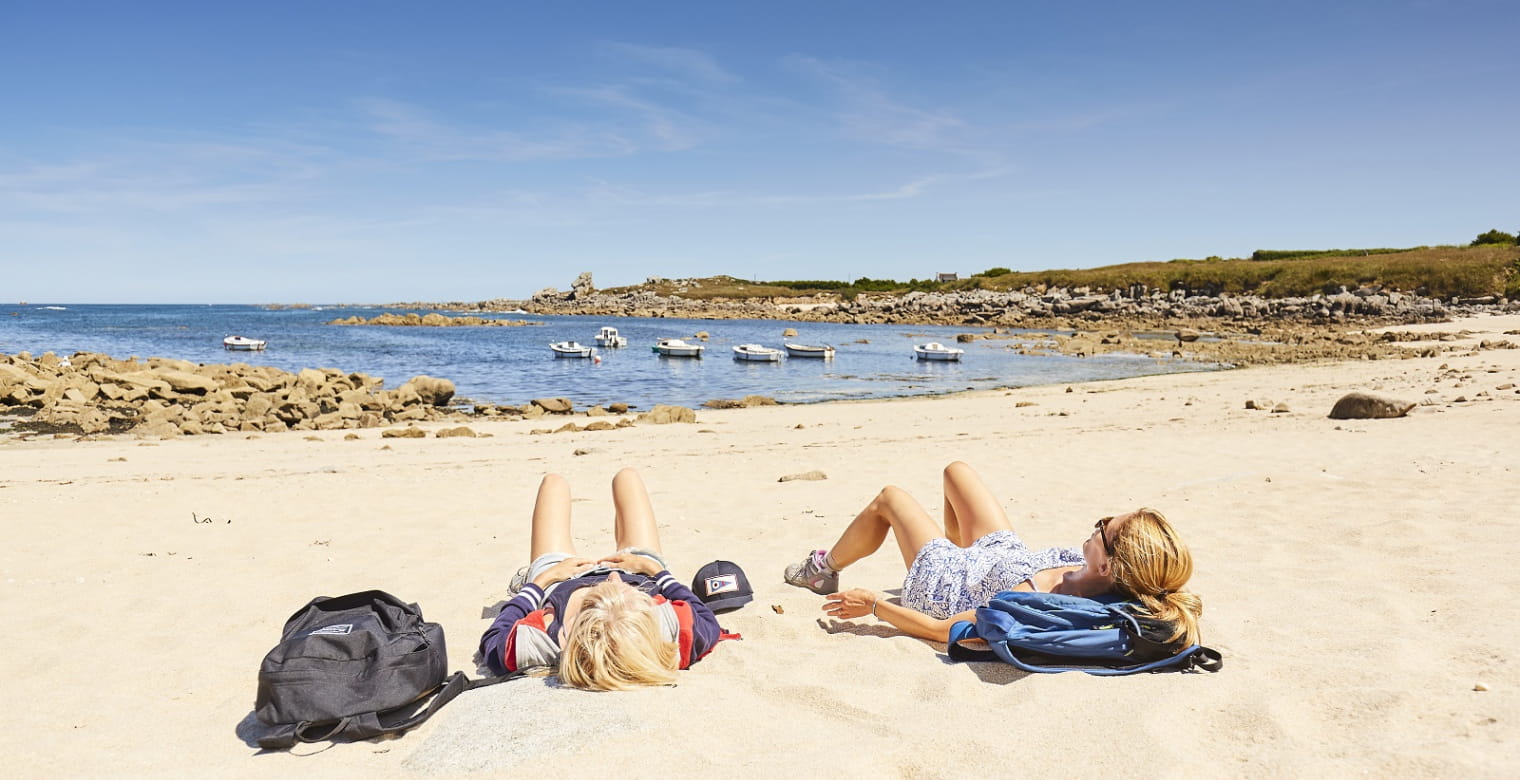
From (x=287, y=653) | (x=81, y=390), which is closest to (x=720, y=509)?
(x=287, y=653)

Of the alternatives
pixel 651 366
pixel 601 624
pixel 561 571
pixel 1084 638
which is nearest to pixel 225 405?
pixel 561 571

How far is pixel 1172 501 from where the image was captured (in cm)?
759

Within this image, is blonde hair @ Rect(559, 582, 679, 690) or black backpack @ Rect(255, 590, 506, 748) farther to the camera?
blonde hair @ Rect(559, 582, 679, 690)

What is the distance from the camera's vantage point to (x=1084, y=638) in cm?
358

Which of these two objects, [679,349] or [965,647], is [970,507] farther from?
[679,349]

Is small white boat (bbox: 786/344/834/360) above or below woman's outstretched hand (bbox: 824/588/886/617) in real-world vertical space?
below

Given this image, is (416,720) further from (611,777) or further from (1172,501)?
(1172,501)

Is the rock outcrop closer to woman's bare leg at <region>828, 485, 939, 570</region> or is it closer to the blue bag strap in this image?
woman's bare leg at <region>828, 485, 939, 570</region>

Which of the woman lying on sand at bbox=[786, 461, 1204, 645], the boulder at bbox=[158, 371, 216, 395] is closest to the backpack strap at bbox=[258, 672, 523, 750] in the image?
the woman lying on sand at bbox=[786, 461, 1204, 645]

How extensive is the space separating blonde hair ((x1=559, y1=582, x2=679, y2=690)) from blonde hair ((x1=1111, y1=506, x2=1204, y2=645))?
196cm

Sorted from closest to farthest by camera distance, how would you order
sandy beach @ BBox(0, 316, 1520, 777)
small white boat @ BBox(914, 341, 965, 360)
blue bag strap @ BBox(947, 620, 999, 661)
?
sandy beach @ BBox(0, 316, 1520, 777) < blue bag strap @ BBox(947, 620, 999, 661) < small white boat @ BBox(914, 341, 965, 360)

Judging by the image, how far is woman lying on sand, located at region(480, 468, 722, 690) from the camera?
364 cm

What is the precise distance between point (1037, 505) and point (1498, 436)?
20.4ft

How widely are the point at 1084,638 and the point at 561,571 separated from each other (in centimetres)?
253
